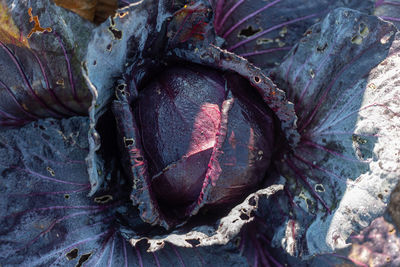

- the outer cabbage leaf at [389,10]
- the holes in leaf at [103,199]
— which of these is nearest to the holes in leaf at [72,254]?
the holes in leaf at [103,199]

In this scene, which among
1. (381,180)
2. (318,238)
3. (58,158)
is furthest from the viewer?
(58,158)

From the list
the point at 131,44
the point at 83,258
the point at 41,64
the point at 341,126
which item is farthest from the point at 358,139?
the point at 41,64

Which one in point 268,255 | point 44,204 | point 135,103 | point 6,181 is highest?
point 135,103

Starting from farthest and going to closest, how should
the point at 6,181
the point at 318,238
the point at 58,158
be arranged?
the point at 58,158 < the point at 6,181 < the point at 318,238

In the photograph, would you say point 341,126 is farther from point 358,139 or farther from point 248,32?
point 248,32

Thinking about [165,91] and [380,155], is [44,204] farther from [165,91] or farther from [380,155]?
[380,155]

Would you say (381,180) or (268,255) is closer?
(381,180)

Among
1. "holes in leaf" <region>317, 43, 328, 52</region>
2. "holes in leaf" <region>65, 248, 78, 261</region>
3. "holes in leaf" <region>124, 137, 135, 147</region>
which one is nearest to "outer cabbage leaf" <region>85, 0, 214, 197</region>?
"holes in leaf" <region>124, 137, 135, 147</region>

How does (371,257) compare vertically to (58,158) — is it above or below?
below

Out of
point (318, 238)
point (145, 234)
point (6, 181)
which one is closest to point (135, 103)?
point (145, 234)
